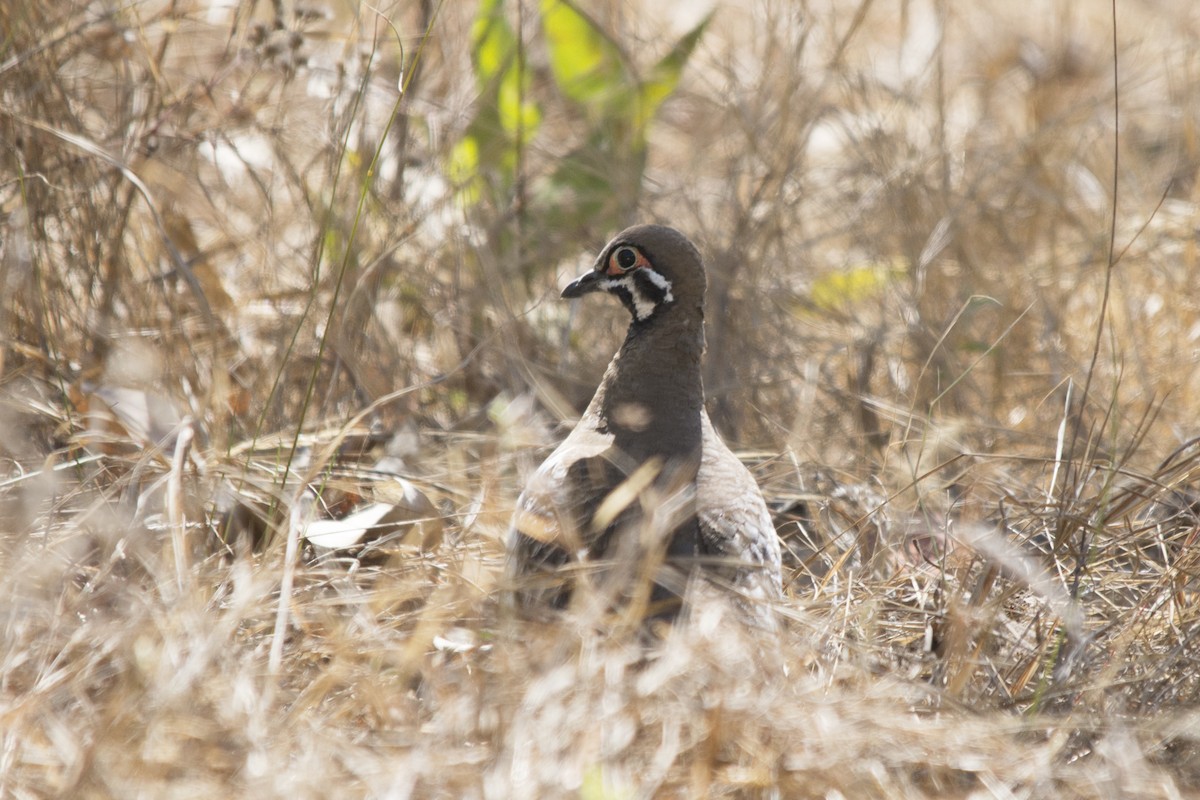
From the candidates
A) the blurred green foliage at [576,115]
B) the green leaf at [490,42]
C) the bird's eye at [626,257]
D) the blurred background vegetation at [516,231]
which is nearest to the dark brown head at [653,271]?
the bird's eye at [626,257]

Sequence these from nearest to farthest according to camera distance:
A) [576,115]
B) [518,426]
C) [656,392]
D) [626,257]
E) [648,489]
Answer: [648,489]
[656,392]
[626,257]
[518,426]
[576,115]

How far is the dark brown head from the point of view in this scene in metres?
3.83

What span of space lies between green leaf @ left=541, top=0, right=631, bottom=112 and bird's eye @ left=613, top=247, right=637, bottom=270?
1.60 m

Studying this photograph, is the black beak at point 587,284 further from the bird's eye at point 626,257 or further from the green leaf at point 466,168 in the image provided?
the green leaf at point 466,168

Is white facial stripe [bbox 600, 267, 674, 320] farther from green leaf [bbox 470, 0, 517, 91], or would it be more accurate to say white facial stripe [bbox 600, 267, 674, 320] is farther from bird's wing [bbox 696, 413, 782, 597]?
green leaf [bbox 470, 0, 517, 91]

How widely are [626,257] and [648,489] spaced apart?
928mm

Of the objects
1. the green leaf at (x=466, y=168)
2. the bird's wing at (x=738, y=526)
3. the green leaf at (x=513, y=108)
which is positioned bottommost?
the bird's wing at (x=738, y=526)

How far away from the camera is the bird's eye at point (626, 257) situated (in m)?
3.88

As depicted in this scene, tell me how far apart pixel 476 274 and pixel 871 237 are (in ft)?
5.94

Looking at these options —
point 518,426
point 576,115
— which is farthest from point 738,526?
point 576,115

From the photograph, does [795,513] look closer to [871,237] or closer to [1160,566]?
[1160,566]

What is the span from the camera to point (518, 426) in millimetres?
4297

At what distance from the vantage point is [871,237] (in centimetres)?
557

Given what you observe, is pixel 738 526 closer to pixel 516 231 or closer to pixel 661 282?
pixel 661 282
